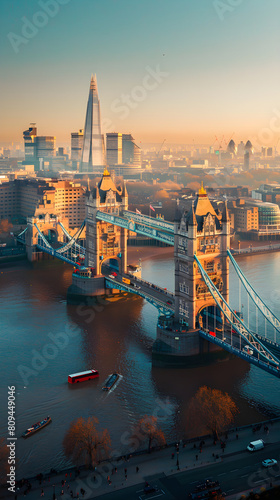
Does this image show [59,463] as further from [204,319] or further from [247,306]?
[247,306]

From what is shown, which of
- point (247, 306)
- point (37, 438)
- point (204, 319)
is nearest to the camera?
point (37, 438)

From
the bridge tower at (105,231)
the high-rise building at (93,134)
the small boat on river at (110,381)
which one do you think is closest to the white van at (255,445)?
the small boat on river at (110,381)

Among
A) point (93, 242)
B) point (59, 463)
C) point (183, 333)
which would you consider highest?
point (93, 242)

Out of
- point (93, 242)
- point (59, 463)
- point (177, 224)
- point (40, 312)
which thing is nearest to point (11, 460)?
point (59, 463)

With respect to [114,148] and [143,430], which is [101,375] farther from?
[114,148]

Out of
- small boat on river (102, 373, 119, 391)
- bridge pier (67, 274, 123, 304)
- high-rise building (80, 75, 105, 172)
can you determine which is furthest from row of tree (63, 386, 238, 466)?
high-rise building (80, 75, 105, 172)

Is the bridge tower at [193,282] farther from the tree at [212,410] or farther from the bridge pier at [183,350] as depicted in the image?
the tree at [212,410]
